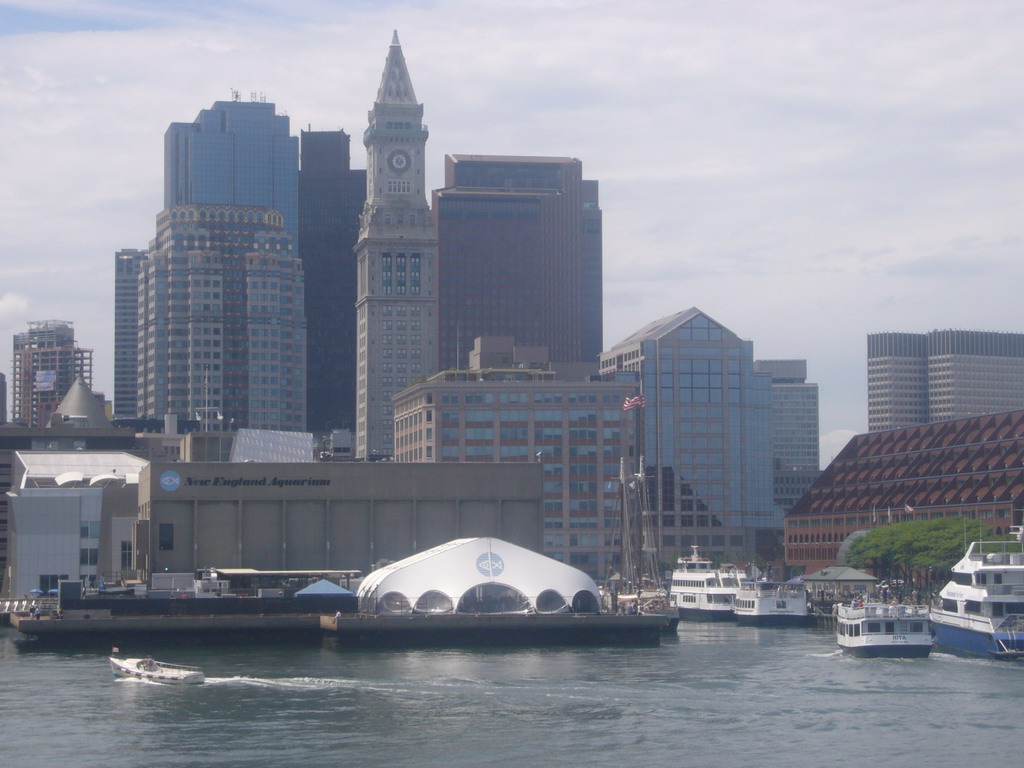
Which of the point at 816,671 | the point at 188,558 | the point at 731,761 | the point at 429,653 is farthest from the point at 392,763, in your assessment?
the point at 188,558

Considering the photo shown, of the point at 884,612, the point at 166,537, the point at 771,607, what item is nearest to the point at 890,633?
the point at 884,612

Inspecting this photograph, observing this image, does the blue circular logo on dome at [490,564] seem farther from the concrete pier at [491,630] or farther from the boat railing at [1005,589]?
the boat railing at [1005,589]

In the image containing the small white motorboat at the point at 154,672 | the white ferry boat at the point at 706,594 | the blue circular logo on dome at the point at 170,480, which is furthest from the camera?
the white ferry boat at the point at 706,594

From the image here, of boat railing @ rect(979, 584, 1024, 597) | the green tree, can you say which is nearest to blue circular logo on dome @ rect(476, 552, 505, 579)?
boat railing @ rect(979, 584, 1024, 597)

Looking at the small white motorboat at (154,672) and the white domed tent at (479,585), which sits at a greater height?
the white domed tent at (479,585)

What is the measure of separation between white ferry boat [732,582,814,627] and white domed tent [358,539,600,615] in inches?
1025

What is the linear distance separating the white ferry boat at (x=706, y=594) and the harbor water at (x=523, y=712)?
51.3 m

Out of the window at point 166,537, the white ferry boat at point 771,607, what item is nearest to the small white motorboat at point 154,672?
the window at point 166,537

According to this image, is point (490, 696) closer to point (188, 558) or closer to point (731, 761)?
point (731, 761)

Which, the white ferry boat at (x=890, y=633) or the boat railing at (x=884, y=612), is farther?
the boat railing at (x=884, y=612)

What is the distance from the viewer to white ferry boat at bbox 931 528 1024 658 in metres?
101

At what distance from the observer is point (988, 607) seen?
340 ft

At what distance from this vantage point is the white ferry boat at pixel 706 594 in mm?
160500

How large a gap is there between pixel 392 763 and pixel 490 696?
741 inches
